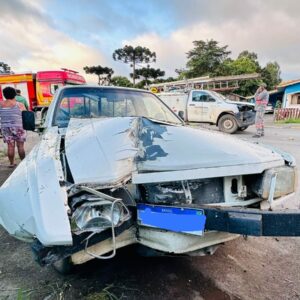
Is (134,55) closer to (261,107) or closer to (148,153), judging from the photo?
(261,107)

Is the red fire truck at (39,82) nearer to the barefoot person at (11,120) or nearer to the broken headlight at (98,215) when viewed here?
the barefoot person at (11,120)

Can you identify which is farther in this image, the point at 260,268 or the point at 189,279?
the point at 260,268

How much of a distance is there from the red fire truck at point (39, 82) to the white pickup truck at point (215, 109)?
5784 mm

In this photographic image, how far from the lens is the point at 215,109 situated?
1198 centimetres

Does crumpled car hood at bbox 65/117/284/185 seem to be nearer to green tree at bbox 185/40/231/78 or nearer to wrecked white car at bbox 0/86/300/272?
wrecked white car at bbox 0/86/300/272

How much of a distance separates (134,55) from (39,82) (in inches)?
987

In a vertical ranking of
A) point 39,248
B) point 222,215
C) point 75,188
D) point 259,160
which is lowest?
point 39,248

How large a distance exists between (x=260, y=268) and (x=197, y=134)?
4.27 ft

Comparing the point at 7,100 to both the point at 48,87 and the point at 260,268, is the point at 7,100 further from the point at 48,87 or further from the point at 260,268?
the point at 48,87

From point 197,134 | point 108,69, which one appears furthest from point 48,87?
point 108,69

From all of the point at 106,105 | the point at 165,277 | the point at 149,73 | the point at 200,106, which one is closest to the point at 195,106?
the point at 200,106

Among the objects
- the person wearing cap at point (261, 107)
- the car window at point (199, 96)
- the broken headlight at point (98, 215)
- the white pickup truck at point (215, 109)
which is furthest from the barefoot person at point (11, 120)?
the car window at point (199, 96)

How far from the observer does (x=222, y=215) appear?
5.55 ft

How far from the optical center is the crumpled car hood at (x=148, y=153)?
182cm
